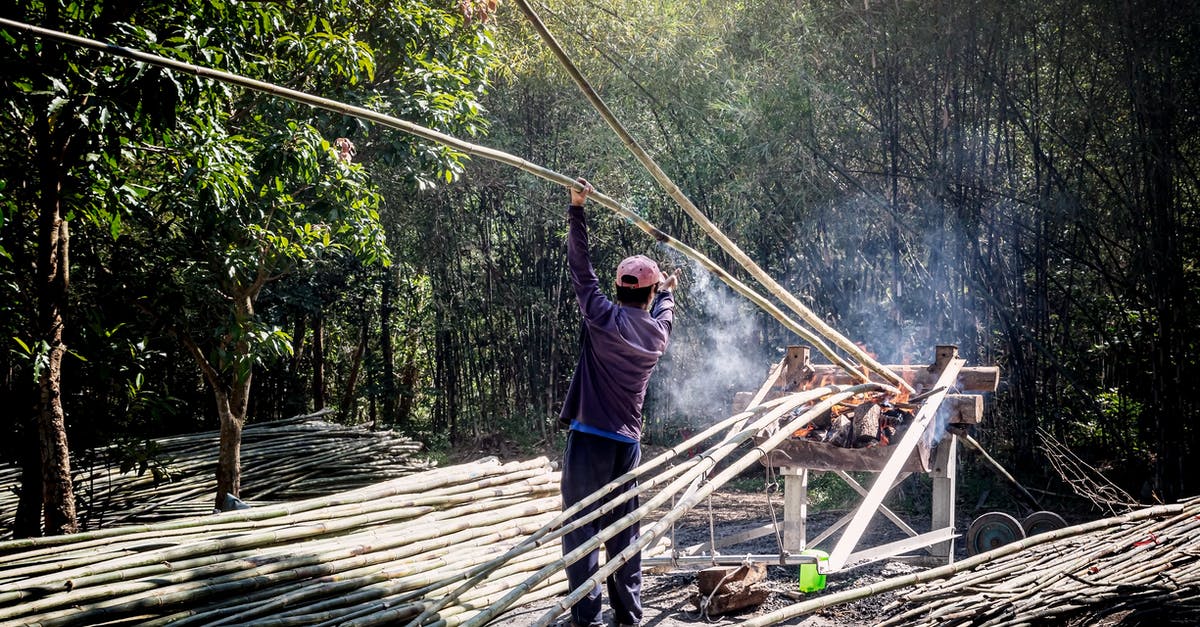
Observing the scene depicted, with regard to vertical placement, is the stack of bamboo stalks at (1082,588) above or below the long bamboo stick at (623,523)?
below

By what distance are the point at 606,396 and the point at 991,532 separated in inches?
101

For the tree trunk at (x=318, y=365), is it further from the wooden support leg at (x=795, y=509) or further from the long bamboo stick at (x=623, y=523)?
the long bamboo stick at (x=623, y=523)

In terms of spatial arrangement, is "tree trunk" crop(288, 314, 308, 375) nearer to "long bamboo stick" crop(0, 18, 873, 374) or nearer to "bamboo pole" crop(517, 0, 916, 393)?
"bamboo pole" crop(517, 0, 916, 393)

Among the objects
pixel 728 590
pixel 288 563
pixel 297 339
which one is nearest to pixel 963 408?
pixel 728 590

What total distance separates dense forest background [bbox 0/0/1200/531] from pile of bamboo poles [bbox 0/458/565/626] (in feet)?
3.34

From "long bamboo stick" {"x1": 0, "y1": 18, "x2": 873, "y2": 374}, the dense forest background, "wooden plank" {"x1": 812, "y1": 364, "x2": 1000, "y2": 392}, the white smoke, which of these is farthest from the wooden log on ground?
the white smoke

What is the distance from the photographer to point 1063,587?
3.51 metres

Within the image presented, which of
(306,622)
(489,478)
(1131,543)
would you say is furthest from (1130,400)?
(306,622)

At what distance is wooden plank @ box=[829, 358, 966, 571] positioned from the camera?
352 cm

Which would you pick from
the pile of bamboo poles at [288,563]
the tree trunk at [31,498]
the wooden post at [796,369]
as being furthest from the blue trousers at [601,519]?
the tree trunk at [31,498]

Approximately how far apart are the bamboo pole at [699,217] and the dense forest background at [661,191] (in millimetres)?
1724

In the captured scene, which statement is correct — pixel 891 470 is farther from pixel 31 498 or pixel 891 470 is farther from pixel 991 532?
pixel 31 498

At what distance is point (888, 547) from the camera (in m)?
4.41

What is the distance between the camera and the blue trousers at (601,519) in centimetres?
380
